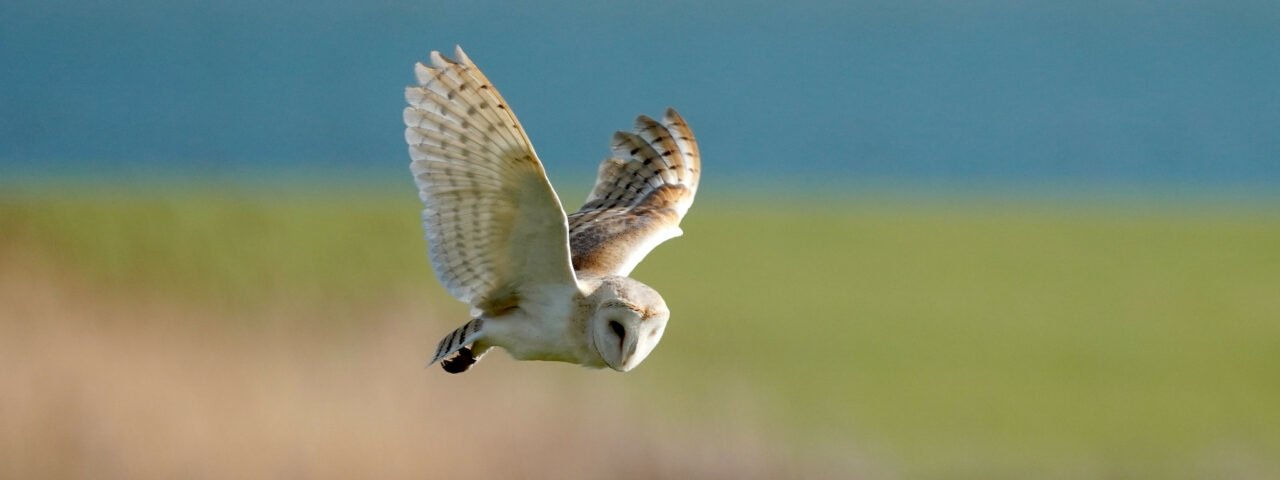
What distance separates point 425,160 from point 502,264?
Answer: 0.99ft

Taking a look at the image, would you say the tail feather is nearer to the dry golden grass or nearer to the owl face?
the owl face

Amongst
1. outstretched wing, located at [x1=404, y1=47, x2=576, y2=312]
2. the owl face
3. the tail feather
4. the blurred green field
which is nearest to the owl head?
the owl face

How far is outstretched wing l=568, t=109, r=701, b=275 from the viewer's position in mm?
3637

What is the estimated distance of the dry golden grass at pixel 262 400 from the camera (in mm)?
5832

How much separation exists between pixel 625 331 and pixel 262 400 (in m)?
4.43

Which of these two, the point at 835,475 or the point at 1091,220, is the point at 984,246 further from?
A: the point at 835,475

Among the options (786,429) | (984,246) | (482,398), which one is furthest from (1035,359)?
(482,398)

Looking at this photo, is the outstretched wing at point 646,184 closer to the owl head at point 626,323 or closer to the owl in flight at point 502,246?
the owl in flight at point 502,246

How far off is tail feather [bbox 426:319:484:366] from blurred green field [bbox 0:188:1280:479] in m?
3.24

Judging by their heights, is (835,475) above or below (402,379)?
above

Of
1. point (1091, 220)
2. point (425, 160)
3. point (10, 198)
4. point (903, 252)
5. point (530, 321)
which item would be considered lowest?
point (530, 321)

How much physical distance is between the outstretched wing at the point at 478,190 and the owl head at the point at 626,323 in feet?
0.52

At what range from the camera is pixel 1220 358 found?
19.6m

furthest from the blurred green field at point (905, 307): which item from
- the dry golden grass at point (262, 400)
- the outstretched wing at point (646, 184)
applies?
the outstretched wing at point (646, 184)
